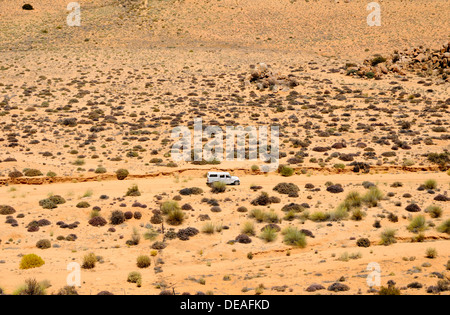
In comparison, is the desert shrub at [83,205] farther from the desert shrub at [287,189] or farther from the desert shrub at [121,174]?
the desert shrub at [287,189]

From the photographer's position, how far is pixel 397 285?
71.6ft

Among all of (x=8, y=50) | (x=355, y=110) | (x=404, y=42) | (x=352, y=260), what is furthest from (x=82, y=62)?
(x=352, y=260)

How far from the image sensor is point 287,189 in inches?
1428

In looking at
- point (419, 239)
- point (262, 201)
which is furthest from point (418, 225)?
point (262, 201)

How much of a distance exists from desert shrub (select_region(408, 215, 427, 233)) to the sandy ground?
1.49 feet

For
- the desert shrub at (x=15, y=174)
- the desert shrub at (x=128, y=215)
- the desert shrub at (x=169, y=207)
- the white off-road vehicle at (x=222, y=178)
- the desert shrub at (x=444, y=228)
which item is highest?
the desert shrub at (x=15, y=174)

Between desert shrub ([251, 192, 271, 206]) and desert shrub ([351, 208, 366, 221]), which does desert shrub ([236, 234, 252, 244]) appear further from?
desert shrub ([351, 208, 366, 221])

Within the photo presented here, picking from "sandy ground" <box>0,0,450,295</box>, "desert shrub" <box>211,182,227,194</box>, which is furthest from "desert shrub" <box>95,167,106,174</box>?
"desert shrub" <box>211,182,227,194</box>

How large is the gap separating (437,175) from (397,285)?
19.9 m

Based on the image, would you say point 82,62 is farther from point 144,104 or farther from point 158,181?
point 158,181

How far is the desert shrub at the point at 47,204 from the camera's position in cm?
3325

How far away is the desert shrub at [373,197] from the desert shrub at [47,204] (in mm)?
19672

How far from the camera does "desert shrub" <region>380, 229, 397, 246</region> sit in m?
27.6

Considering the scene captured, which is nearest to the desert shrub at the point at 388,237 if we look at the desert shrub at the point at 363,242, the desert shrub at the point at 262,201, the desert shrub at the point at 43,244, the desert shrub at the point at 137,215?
the desert shrub at the point at 363,242
